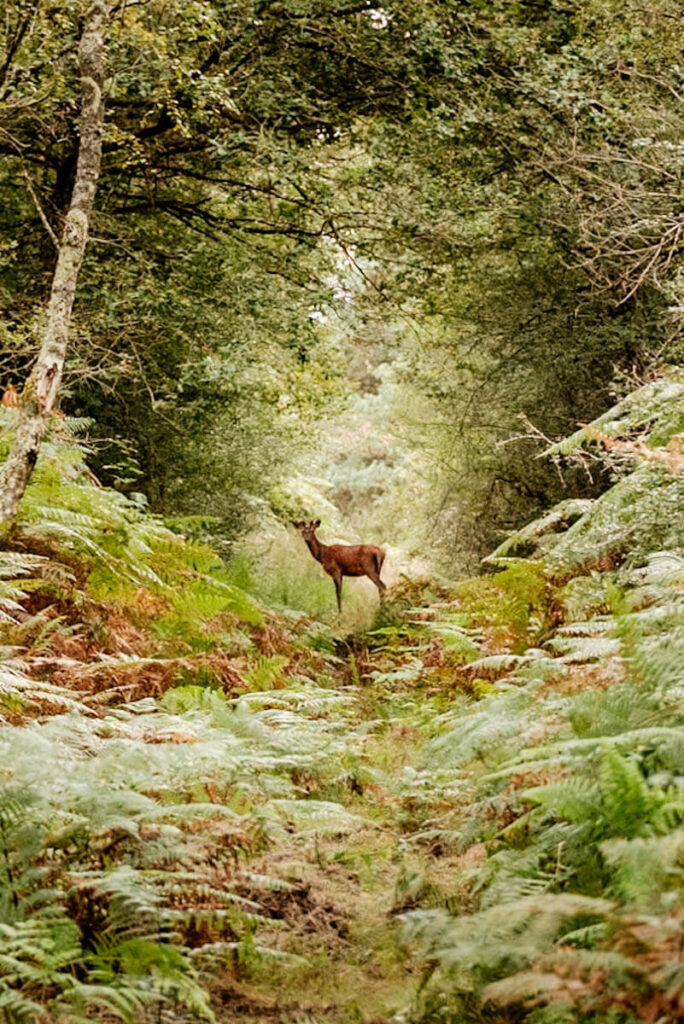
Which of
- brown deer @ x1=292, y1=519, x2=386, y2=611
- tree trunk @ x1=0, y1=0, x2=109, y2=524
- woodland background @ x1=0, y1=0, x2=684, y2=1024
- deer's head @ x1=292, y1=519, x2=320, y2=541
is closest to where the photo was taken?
woodland background @ x1=0, y1=0, x2=684, y2=1024

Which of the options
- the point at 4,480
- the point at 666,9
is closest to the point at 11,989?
the point at 4,480

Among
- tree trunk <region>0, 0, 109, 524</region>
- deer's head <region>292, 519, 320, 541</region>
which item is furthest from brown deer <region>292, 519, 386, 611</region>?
tree trunk <region>0, 0, 109, 524</region>

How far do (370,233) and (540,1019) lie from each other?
10086 mm

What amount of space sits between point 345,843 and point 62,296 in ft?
14.6

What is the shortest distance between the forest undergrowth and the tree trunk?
809 mm

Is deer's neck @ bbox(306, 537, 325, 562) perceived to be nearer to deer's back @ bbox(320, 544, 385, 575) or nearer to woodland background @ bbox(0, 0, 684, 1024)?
deer's back @ bbox(320, 544, 385, 575)

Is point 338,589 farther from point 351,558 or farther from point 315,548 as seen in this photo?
point 315,548

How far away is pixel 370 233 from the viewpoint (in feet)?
38.2

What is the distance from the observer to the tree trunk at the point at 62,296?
6974mm

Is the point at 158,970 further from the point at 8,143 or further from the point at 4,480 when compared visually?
the point at 8,143

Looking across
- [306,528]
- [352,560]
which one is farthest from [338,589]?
[306,528]

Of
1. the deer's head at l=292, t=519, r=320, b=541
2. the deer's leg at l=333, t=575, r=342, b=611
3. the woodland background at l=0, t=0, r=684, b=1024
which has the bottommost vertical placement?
the deer's leg at l=333, t=575, r=342, b=611

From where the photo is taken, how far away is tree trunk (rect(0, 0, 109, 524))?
6.97 m

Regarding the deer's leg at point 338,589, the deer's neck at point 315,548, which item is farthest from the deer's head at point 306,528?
the deer's leg at point 338,589
